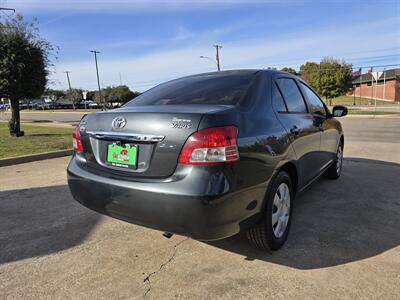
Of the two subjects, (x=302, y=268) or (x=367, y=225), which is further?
(x=367, y=225)

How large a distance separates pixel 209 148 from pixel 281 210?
117 cm

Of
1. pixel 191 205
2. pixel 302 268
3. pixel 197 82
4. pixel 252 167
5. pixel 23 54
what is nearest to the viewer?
pixel 191 205

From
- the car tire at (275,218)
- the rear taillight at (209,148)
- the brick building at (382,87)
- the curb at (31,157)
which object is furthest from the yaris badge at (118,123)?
the brick building at (382,87)

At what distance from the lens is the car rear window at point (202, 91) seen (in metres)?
3.04

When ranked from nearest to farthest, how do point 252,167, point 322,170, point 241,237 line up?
point 252,167 < point 241,237 < point 322,170

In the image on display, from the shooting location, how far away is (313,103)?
14.3 ft

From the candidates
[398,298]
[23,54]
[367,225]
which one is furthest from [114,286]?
[23,54]

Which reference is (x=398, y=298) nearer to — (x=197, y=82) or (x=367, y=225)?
(x=367, y=225)

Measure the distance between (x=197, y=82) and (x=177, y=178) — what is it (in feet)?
5.03

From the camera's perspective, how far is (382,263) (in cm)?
288

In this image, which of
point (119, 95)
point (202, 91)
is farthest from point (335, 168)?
point (119, 95)

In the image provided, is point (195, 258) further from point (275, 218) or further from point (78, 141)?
point (78, 141)

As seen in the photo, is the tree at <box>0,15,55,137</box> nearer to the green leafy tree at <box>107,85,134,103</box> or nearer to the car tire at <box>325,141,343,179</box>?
the car tire at <box>325,141,343,179</box>

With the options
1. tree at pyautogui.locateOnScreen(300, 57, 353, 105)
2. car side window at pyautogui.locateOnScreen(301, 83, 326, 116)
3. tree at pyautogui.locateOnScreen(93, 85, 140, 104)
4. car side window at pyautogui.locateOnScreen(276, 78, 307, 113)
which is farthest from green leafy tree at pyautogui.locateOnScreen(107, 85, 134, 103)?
car side window at pyautogui.locateOnScreen(276, 78, 307, 113)
